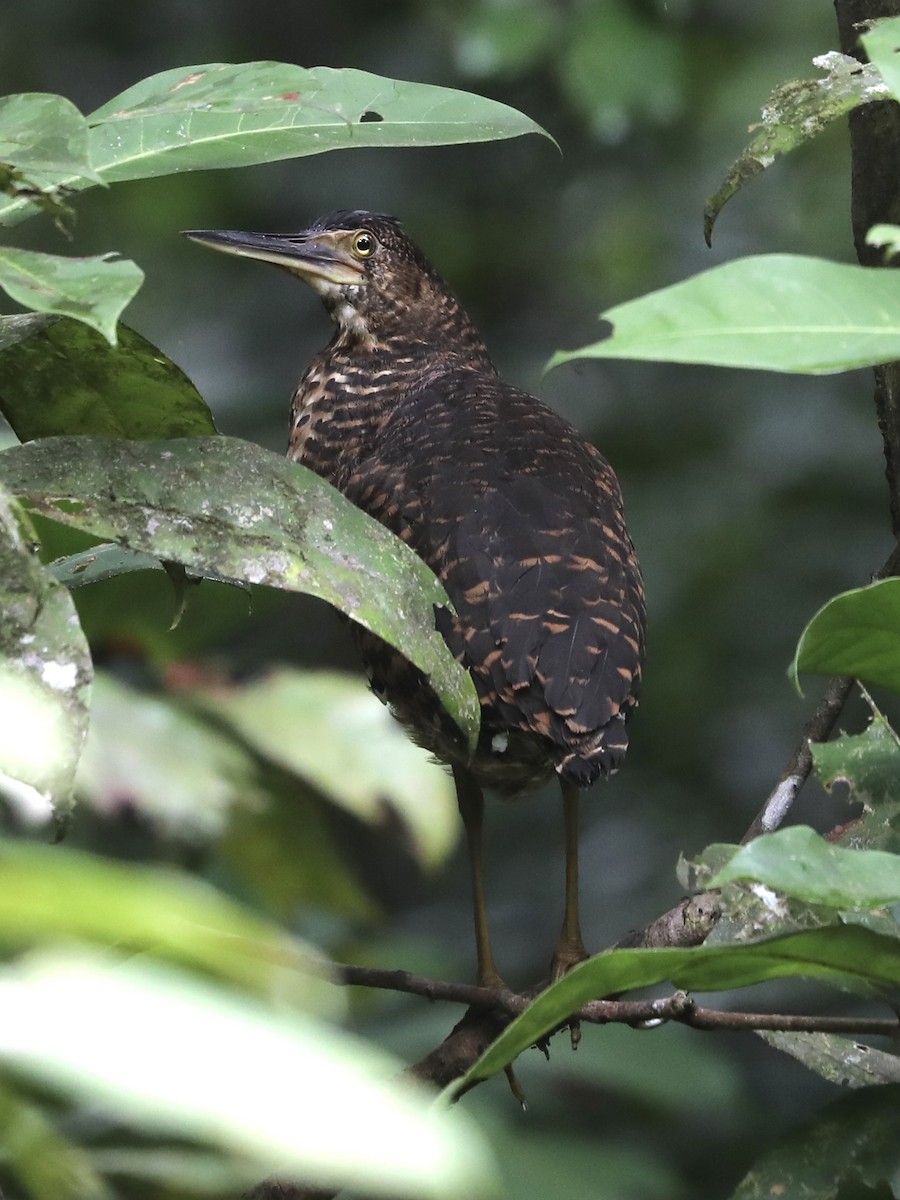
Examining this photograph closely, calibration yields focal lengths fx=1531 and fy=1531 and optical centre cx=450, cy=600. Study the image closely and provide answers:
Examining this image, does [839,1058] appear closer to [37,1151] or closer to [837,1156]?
[837,1156]

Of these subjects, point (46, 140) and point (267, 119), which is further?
point (267, 119)

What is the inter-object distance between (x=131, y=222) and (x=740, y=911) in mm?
3852

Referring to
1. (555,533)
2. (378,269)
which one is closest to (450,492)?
(555,533)

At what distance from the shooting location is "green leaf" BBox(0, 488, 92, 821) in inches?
33.3

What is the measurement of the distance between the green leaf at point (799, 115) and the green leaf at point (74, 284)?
2.07 feet

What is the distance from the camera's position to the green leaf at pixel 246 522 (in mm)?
1076

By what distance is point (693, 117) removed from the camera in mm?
4305

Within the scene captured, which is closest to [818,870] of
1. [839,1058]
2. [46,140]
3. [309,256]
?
[839,1058]

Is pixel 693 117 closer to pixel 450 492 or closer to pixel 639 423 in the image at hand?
pixel 639 423

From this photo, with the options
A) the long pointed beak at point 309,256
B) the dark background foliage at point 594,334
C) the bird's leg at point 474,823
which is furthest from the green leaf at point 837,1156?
the long pointed beak at point 309,256

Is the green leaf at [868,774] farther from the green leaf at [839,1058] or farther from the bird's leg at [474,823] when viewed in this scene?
the bird's leg at [474,823]

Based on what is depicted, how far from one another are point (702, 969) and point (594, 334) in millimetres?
3924

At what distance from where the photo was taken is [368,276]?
293cm

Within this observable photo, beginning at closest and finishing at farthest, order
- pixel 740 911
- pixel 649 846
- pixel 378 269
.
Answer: pixel 740 911 < pixel 378 269 < pixel 649 846
